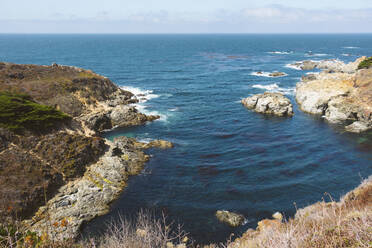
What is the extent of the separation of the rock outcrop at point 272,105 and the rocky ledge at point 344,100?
6.11 metres

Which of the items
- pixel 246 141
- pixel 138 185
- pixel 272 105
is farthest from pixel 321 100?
pixel 138 185

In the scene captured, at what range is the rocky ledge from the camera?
52.5 metres

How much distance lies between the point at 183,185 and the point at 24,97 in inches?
1270

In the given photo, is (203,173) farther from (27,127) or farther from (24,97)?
(24,97)

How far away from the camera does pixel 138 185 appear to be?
109ft

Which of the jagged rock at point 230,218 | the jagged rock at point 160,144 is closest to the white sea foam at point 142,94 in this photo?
the jagged rock at point 160,144

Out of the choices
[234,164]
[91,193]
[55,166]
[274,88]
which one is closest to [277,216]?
[234,164]

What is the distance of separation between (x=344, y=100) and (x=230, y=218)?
45864 mm

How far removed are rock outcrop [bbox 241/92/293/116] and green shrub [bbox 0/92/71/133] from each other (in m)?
44.1

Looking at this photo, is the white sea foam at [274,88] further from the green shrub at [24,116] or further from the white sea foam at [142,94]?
the green shrub at [24,116]

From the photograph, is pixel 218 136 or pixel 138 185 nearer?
pixel 138 185

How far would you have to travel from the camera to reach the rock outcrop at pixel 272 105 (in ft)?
197

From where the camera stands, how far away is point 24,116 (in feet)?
118

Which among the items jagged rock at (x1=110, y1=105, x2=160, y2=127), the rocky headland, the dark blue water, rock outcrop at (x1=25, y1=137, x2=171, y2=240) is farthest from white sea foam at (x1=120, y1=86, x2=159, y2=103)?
rock outcrop at (x1=25, y1=137, x2=171, y2=240)
